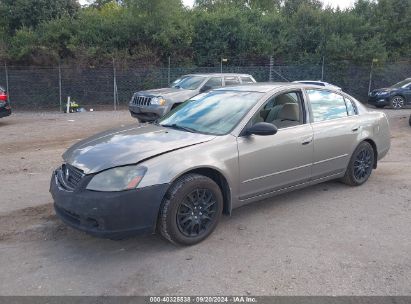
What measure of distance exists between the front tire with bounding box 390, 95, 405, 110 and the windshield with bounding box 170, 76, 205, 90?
37.1ft

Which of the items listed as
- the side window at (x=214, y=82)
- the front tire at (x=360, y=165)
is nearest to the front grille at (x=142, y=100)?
the side window at (x=214, y=82)

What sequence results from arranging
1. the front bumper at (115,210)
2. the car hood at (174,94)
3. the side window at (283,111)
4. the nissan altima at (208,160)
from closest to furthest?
the front bumper at (115,210)
the nissan altima at (208,160)
the side window at (283,111)
the car hood at (174,94)

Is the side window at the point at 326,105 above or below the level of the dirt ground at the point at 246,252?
above

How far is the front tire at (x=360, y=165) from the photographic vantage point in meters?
6.16

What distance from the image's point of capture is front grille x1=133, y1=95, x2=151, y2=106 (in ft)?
38.7

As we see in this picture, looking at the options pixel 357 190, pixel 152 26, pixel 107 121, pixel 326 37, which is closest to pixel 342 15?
pixel 326 37

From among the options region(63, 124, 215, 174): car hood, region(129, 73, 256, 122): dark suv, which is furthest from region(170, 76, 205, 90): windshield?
region(63, 124, 215, 174): car hood

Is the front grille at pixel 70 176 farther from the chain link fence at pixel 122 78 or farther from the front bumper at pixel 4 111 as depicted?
the chain link fence at pixel 122 78

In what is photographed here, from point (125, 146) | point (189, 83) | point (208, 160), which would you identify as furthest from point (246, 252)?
point (189, 83)

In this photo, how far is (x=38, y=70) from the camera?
19.2 meters

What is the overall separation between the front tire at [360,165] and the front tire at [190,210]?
2573 mm

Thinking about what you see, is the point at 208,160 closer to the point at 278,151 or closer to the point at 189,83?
the point at 278,151

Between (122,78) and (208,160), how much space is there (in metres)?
16.8

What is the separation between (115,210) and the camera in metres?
3.84
